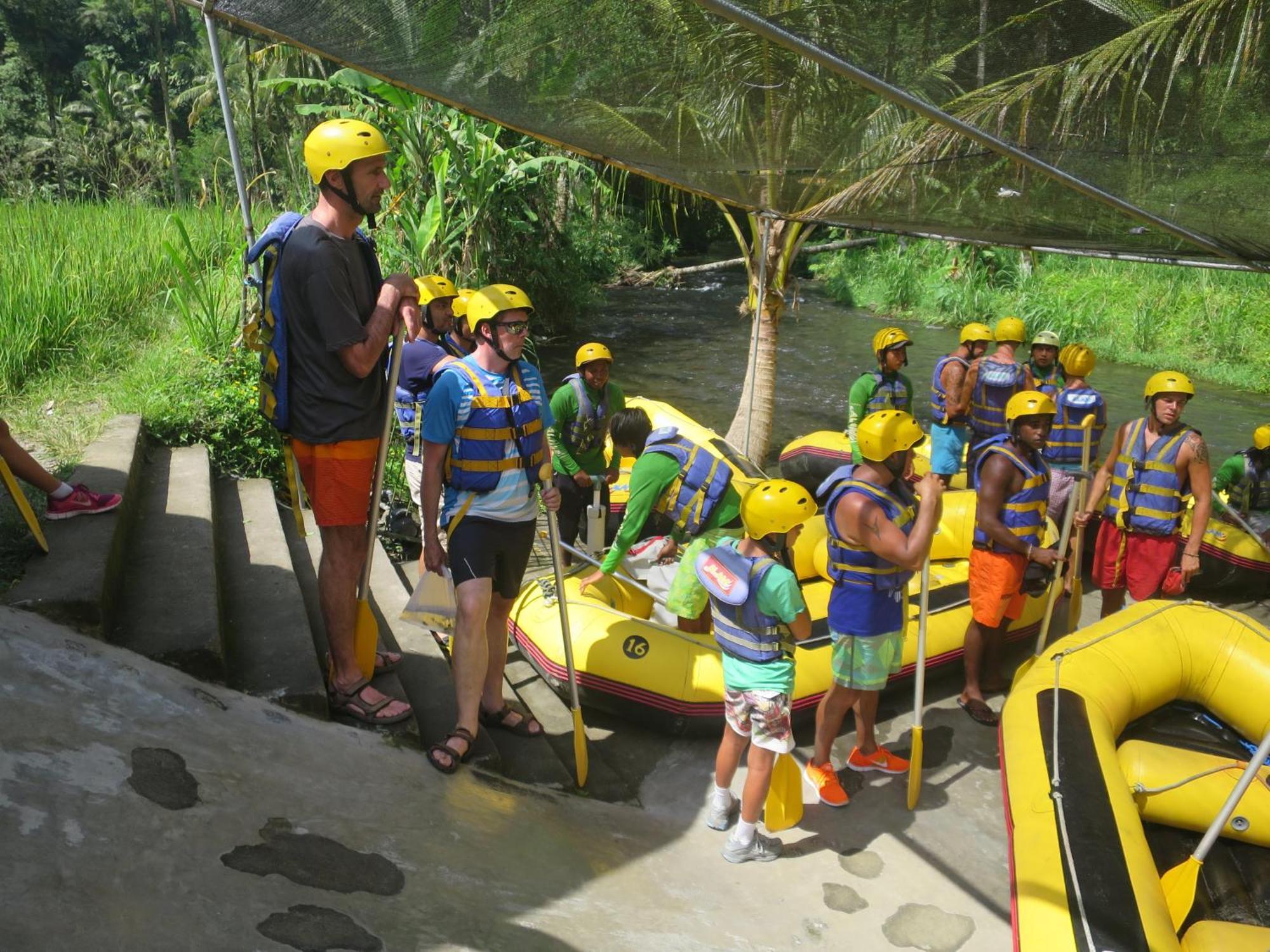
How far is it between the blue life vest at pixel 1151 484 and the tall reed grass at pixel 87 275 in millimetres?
6258

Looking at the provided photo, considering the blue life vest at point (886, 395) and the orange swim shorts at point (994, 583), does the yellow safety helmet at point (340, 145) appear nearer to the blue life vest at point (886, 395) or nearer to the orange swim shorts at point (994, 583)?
the orange swim shorts at point (994, 583)

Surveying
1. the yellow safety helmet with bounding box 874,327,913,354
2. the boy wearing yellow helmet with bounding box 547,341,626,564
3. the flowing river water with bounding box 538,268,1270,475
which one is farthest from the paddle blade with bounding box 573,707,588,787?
the flowing river water with bounding box 538,268,1270,475

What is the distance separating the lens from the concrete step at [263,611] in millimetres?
3535

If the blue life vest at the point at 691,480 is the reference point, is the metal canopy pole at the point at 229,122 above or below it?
above

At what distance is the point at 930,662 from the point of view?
17.6 feet

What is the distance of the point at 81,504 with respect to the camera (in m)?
3.92

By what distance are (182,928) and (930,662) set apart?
414cm

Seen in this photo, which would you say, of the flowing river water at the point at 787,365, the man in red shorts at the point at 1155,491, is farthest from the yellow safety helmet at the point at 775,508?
the flowing river water at the point at 787,365

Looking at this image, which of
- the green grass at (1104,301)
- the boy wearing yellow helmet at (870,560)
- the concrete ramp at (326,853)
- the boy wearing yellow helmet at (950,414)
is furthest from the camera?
the green grass at (1104,301)

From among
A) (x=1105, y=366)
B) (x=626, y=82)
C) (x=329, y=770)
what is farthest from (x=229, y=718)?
(x=1105, y=366)

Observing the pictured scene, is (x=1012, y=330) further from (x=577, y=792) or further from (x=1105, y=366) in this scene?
(x=1105, y=366)

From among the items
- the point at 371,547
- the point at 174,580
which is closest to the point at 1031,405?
the point at 371,547

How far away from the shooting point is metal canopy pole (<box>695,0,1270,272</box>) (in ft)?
8.70

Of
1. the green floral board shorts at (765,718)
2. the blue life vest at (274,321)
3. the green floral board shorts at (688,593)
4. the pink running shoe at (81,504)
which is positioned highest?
the blue life vest at (274,321)
